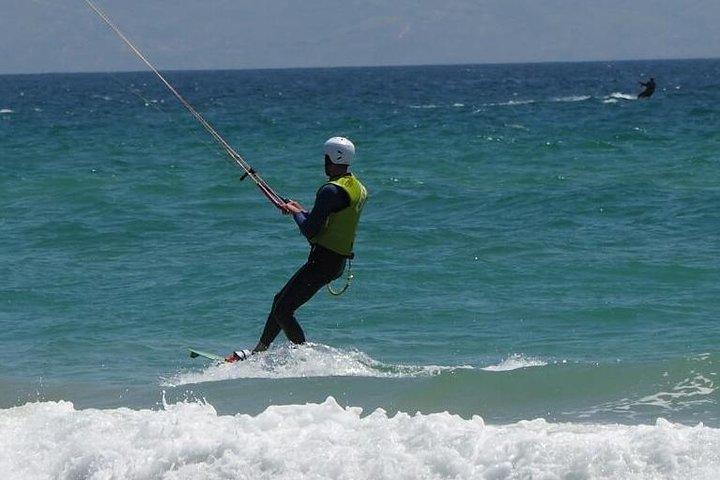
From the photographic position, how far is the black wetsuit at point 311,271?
926 centimetres

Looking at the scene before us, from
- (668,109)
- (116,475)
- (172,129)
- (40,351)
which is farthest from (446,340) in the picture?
(668,109)

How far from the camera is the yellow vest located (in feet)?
30.6

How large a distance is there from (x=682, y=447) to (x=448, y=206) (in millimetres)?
13572

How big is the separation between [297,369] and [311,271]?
0.82 meters

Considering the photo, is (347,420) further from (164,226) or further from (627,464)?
(164,226)

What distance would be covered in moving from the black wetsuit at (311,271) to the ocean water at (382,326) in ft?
1.01

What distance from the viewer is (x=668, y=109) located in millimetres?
50188

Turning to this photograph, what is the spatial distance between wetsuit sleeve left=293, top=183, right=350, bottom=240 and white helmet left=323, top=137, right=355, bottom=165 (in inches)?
6.9

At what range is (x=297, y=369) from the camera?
10.1 m

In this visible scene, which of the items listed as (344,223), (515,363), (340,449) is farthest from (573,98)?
(340,449)

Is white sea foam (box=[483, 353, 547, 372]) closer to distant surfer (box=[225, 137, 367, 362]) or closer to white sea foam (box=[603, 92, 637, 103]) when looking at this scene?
distant surfer (box=[225, 137, 367, 362])

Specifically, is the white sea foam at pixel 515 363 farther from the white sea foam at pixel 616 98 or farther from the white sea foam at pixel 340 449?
the white sea foam at pixel 616 98

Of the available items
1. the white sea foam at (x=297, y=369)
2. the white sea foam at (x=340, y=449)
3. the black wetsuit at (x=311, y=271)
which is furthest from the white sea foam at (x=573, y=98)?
the white sea foam at (x=340, y=449)

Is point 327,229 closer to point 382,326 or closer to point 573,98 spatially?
point 382,326
